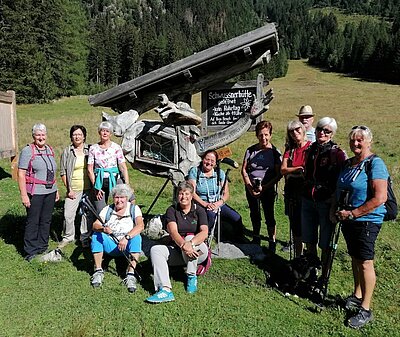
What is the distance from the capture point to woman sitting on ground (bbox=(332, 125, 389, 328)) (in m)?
4.27

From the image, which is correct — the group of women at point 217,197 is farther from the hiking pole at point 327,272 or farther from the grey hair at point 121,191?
the hiking pole at point 327,272

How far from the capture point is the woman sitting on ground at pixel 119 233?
5.44 meters

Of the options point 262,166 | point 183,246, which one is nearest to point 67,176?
point 183,246

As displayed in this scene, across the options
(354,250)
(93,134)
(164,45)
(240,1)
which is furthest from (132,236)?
(240,1)

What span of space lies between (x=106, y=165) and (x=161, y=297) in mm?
2322

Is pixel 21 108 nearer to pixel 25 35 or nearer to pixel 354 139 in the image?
pixel 25 35

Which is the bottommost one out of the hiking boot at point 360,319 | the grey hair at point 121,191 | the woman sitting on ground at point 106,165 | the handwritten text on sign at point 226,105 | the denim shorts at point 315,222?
the hiking boot at point 360,319

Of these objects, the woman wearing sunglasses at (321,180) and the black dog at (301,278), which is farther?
the black dog at (301,278)

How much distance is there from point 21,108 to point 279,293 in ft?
118

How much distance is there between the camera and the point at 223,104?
22.4ft

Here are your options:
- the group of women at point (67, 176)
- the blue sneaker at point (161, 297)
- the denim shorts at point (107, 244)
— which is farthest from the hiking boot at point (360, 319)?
the group of women at point (67, 176)

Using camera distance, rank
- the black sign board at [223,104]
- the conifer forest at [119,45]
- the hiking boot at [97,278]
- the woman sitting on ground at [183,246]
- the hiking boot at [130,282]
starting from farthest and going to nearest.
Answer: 1. the conifer forest at [119,45]
2. the black sign board at [223,104]
3. the hiking boot at [97,278]
4. the hiking boot at [130,282]
5. the woman sitting on ground at [183,246]

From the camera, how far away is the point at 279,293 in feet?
17.6

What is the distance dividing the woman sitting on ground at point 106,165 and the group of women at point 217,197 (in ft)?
0.05
